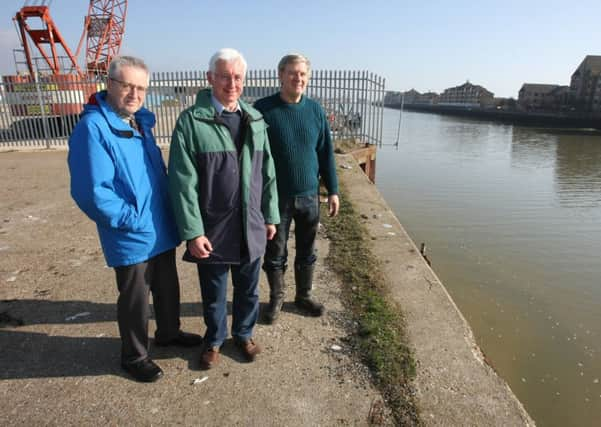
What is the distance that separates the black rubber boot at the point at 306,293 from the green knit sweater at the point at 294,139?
0.67 metres

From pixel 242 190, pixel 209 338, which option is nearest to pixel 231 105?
pixel 242 190

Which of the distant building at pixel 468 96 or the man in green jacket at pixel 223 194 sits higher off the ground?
the distant building at pixel 468 96

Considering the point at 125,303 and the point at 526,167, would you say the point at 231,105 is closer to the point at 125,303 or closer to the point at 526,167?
the point at 125,303

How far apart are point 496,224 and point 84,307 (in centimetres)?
841

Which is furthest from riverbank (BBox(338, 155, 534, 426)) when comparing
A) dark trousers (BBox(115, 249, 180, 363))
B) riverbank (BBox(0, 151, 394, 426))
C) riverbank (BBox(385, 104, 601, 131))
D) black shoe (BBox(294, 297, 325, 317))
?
riverbank (BBox(385, 104, 601, 131))

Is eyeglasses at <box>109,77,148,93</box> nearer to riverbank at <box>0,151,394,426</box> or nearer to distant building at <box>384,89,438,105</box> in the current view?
riverbank at <box>0,151,394,426</box>

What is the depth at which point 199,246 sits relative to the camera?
2.20 metres

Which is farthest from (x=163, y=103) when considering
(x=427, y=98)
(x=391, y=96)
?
(x=427, y=98)

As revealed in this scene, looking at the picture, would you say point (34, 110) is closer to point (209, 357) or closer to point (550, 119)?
point (209, 357)

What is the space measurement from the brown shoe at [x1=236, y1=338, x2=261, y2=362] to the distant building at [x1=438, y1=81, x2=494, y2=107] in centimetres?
10335

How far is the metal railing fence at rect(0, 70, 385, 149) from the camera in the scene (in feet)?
35.9

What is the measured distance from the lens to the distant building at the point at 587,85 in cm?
6322

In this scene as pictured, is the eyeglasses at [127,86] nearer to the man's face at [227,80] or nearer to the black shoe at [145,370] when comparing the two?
the man's face at [227,80]

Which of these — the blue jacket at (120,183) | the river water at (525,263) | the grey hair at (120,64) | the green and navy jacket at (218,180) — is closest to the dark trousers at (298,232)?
the green and navy jacket at (218,180)
